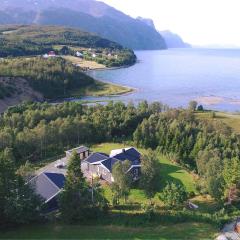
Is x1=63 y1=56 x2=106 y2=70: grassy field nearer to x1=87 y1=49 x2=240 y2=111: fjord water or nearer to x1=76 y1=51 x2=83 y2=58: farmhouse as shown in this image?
x1=76 y1=51 x2=83 y2=58: farmhouse

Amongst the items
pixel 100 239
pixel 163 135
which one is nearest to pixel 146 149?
pixel 163 135

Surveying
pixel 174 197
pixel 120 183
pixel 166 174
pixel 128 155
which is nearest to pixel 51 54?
pixel 128 155

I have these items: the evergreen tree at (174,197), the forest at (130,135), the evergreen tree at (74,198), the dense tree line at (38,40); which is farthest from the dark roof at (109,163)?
the dense tree line at (38,40)

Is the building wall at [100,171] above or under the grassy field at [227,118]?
above

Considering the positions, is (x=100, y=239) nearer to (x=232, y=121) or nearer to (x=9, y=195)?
(x=9, y=195)

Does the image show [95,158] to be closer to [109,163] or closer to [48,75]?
[109,163]

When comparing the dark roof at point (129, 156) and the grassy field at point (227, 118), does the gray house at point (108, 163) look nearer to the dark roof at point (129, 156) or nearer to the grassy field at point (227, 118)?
the dark roof at point (129, 156)

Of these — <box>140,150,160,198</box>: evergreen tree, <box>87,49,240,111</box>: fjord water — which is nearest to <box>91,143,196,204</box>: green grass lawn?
<box>140,150,160,198</box>: evergreen tree
